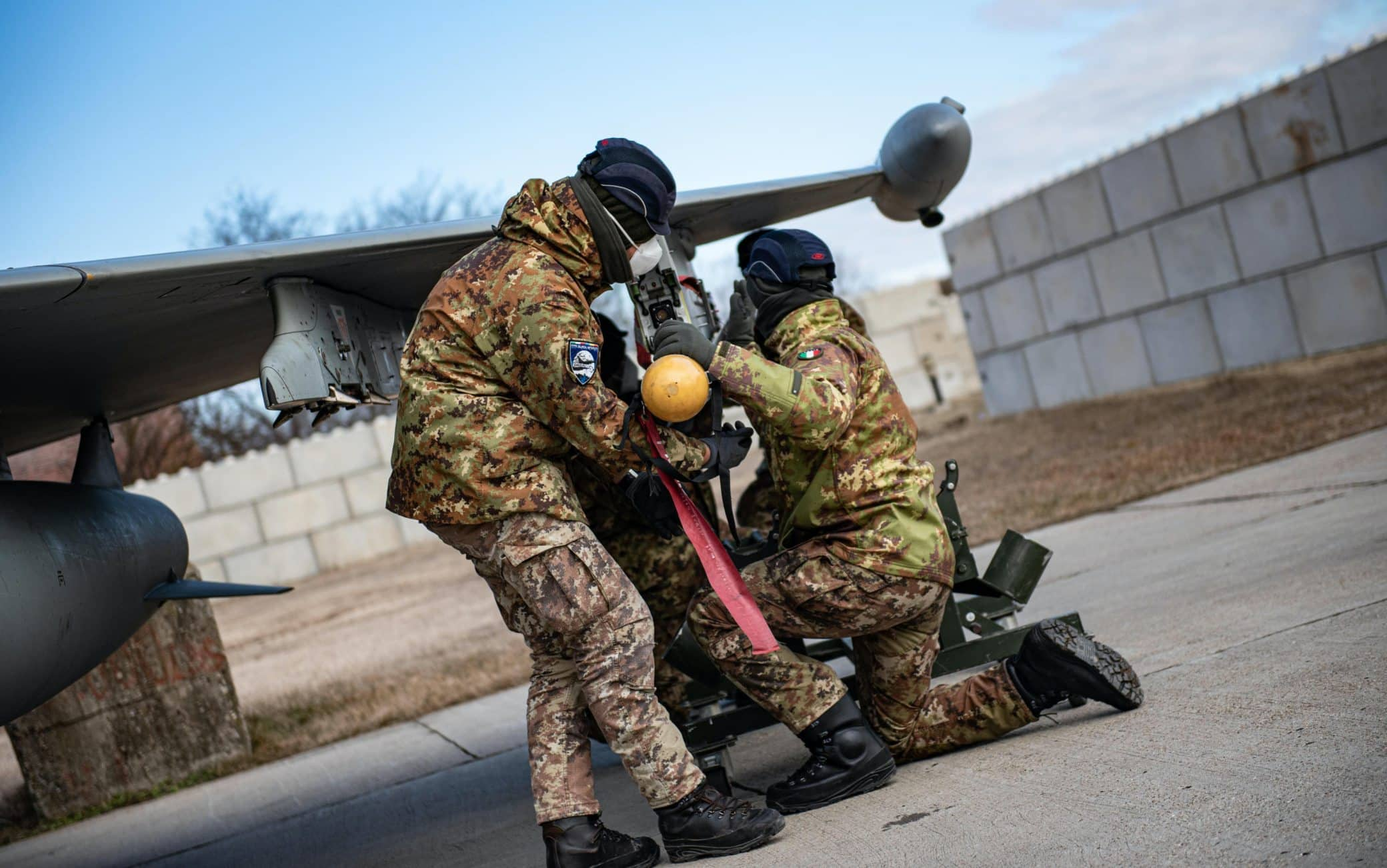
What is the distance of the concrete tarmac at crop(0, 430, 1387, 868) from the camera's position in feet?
8.62

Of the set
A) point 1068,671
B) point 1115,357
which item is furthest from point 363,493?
point 1068,671

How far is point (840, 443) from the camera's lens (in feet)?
11.5

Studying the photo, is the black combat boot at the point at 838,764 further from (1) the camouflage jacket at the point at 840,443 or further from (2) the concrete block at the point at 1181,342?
(2) the concrete block at the point at 1181,342

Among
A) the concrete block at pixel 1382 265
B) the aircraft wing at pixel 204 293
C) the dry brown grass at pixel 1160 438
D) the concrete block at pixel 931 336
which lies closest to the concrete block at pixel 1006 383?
the dry brown grass at pixel 1160 438

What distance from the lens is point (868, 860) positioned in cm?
285

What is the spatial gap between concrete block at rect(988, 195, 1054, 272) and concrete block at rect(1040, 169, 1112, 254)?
16cm

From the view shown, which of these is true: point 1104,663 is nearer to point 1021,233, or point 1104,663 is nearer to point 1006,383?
point 1021,233

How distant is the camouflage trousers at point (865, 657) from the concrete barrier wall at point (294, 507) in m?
18.7

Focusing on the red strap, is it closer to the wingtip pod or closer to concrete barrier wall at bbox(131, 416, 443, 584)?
the wingtip pod

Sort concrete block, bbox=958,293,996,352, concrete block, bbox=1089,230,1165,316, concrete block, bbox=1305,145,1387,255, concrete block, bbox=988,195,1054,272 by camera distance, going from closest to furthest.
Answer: concrete block, bbox=1305,145,1387,255 → concrete block, bbox=1089,230,1165,316 → concrete block, bbox=988,195,1054,272 → concrete block, bbox=958,293,996,352

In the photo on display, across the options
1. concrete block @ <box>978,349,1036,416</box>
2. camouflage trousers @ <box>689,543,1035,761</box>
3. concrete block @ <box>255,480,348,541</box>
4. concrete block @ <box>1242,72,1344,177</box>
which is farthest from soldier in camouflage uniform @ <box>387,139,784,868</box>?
concrete block @ <box>255,480,348,541</box>

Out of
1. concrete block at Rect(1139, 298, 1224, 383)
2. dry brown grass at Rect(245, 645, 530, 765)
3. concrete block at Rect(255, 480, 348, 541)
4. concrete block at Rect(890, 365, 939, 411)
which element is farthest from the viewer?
concrete block at Rect(890, 365, 939, 411)

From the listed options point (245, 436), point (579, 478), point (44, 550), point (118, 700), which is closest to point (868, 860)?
point (579, 478)

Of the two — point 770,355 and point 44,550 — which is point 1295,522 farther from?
point 44,550
